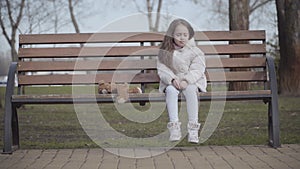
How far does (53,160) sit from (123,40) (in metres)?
1.80

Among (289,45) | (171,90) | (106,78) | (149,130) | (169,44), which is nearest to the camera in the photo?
(171,90)

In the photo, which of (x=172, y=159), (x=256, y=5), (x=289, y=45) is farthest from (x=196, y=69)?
(x=256, y=5)

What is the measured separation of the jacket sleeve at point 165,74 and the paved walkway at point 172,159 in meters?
0.72

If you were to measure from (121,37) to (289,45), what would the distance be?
31.1 feet

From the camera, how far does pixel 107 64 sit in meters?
6.36

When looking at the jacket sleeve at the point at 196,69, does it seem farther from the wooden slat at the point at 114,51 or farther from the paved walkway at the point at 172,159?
the paved walkway at the point at 172,159

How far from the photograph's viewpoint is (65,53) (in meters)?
6.45

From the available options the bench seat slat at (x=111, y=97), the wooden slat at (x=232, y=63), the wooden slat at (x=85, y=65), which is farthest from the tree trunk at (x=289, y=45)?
the bench seat slat at (x=111, y=97)

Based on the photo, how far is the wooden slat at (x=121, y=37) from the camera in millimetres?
6465

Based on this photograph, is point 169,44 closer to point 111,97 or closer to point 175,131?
point 111,97

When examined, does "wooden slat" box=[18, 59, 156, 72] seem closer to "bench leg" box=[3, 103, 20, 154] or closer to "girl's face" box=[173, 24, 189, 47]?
"girl's face" box=[173, 24, 189, 47]

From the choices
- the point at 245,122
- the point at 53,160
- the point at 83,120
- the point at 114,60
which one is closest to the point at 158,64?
the point at 114,60

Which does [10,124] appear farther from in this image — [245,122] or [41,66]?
[245,122]

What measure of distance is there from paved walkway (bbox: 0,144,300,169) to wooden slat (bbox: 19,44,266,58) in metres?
1.13
